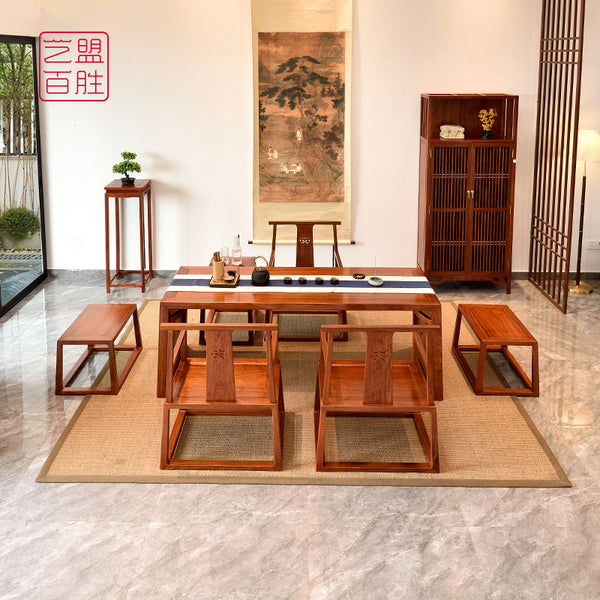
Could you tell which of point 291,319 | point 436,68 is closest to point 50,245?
point 291,319

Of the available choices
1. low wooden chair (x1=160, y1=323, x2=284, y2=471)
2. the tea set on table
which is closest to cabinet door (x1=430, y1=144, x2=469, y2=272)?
the tea set on table

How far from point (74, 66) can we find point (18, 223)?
153 centimetres

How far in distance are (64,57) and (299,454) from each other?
4780mm

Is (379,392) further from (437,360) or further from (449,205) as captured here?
(449,205)

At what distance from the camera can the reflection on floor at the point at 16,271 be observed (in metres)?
7.00

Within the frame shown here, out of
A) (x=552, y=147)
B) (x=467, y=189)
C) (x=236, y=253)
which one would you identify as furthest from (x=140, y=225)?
(x=552, y=147)

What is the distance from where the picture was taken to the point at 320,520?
383cm

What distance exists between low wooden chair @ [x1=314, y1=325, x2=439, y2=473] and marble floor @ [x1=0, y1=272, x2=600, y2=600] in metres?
0.20

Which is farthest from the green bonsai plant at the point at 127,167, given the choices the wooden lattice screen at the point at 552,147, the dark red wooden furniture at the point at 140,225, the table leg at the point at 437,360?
the wooden lattice screen at the point at 552,147

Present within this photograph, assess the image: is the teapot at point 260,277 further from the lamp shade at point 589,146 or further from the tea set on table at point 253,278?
the lamp shade at point 589,146

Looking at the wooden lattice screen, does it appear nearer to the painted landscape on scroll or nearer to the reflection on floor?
the painted landscape on scroll

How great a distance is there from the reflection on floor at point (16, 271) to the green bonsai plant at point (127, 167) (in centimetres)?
116

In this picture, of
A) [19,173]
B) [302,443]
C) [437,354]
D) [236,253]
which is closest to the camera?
[302,443]

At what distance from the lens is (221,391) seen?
422cm
